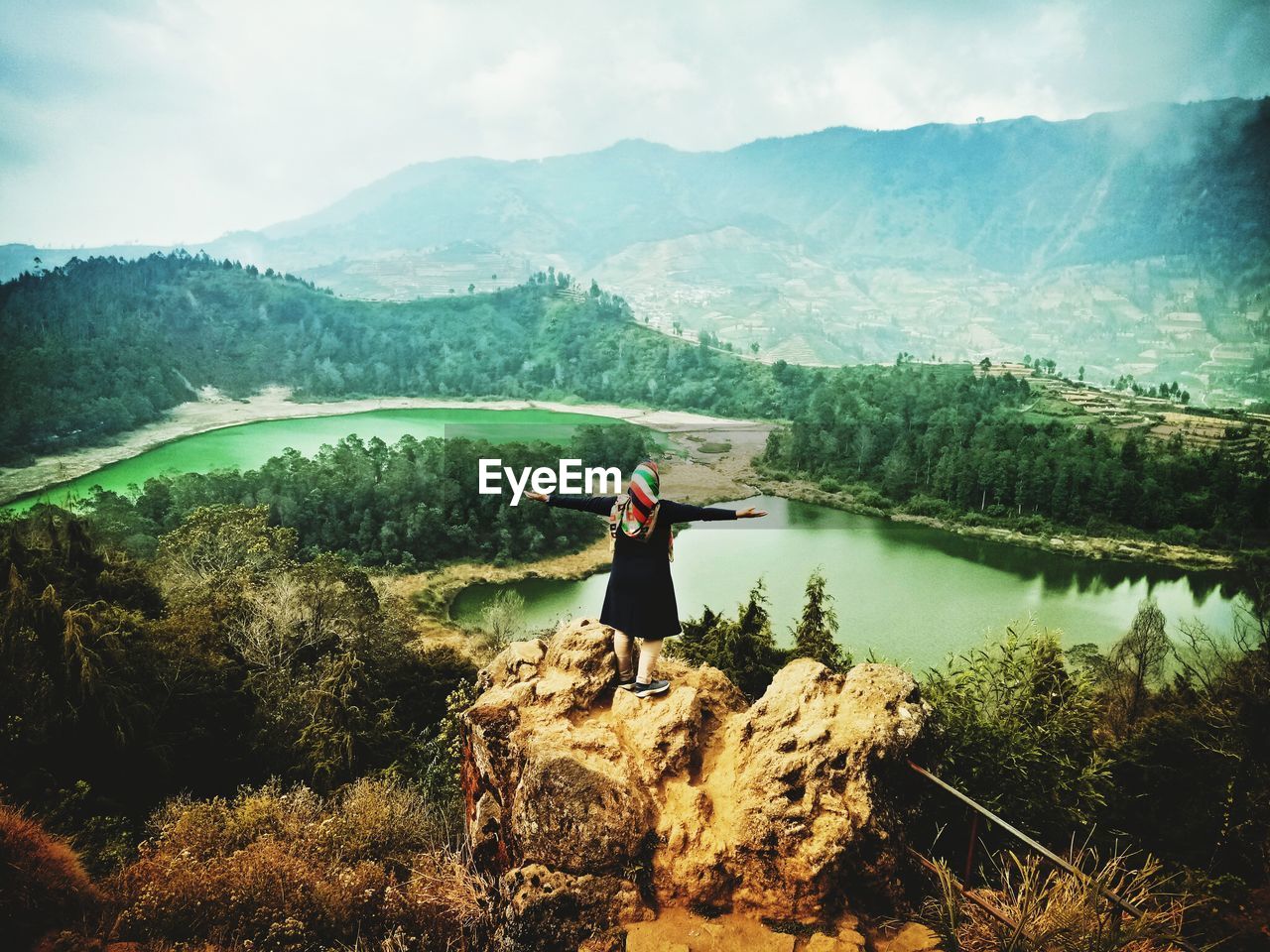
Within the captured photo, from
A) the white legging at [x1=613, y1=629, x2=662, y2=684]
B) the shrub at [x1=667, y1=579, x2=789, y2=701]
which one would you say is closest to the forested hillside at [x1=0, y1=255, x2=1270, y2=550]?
the shrub at [x1=667, y1=579, x2=789, y2=701]

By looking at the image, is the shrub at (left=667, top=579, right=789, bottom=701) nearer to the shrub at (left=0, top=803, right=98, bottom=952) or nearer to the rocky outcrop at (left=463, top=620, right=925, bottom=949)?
the rocky outcrop at (left=463, top=620, right=925, bottom=949)

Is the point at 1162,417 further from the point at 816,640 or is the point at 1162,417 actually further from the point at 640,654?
the point at 640,654

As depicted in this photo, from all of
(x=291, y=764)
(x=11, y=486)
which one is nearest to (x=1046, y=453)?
(x=291, y=764)

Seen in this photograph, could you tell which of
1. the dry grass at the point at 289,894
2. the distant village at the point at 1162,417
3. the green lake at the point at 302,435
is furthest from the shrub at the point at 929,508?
the dry grass at the point at 289,894

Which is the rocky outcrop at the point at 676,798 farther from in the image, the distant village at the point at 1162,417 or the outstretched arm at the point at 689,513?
the distant village at the point at 1162,417

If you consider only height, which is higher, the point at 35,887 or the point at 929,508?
the point at 35,887

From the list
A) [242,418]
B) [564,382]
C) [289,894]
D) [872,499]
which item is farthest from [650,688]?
[564,382]
